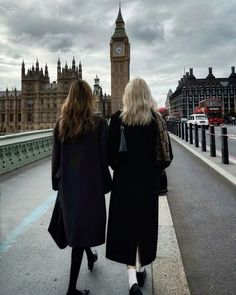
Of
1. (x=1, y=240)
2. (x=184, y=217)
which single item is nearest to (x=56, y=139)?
(x=1, y=240)

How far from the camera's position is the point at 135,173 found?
9.43 ft

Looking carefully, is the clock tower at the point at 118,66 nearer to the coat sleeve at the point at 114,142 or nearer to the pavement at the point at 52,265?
the pavement at the point at 52,265

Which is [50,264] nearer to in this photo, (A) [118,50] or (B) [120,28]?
(A) [118,50]

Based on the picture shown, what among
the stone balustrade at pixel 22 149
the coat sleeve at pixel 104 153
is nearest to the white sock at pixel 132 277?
the coat sleeve at pixel 104 153

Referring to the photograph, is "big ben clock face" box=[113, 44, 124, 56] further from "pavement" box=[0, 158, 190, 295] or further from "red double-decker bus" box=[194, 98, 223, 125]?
"pavement" box=[0, 158, 190, 295]

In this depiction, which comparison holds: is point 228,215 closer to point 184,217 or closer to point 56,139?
point 184,217

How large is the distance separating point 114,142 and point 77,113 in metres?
0.40

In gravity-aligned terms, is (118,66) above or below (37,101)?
above

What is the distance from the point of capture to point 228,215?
5250mm

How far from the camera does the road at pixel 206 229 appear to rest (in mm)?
3197

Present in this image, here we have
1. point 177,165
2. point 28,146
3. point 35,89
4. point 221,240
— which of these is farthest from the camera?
point 35,89

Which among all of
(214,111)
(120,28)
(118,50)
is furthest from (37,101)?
(214,111)

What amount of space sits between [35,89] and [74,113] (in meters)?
134

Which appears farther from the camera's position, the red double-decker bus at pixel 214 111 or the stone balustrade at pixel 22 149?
the red double-decker bus at pixel 214 111
